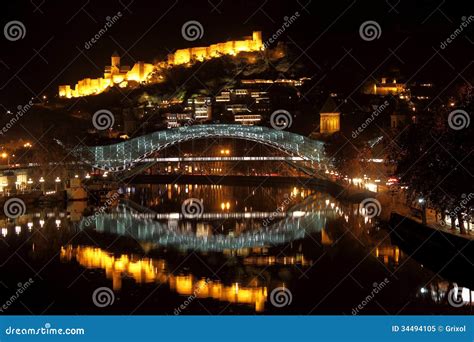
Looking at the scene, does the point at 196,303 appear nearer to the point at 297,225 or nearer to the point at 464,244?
the point at 464,244

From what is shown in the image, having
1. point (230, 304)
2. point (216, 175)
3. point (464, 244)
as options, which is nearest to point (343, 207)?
point (464, 244)

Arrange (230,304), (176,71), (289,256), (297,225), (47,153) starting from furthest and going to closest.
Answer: (176,71)
(47,153)
(297,225)
(289,256)
(230,304)
